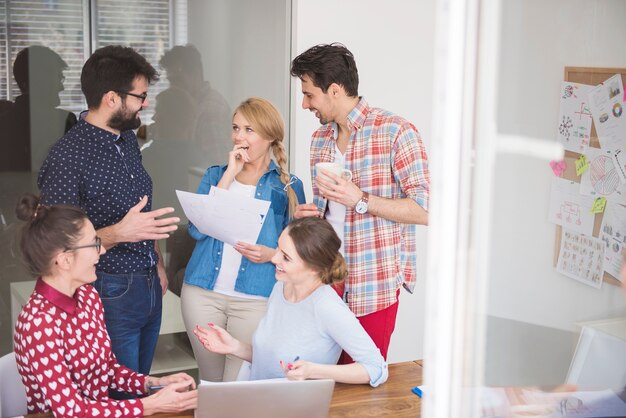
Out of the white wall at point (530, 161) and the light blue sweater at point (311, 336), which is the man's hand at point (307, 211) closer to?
the light blue sweater at point (311, 336)

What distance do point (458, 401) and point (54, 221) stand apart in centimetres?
141

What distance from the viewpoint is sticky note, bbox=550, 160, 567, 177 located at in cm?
146

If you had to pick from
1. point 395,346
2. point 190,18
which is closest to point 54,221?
point 190,18

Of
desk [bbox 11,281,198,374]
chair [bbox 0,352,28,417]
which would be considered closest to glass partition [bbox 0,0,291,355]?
desk [bbox 11,281,198,374]

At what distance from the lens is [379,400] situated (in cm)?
219

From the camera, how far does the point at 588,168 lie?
6.20 ft

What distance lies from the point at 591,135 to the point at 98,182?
158 cm

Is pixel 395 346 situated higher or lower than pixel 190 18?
lower

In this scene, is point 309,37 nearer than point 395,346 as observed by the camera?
Yes

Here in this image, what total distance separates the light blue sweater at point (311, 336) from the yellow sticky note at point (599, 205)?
0.73 meters

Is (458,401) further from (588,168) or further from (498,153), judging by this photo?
(588,168)

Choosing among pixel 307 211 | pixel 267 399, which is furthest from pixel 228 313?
pixel 267 399

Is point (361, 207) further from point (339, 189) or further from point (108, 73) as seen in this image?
point (108, 73)

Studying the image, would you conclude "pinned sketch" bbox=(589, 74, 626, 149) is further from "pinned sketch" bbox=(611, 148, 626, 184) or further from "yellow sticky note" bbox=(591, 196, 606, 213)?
"yellow sticky note" bbox=(591, 196, 606, 213)
